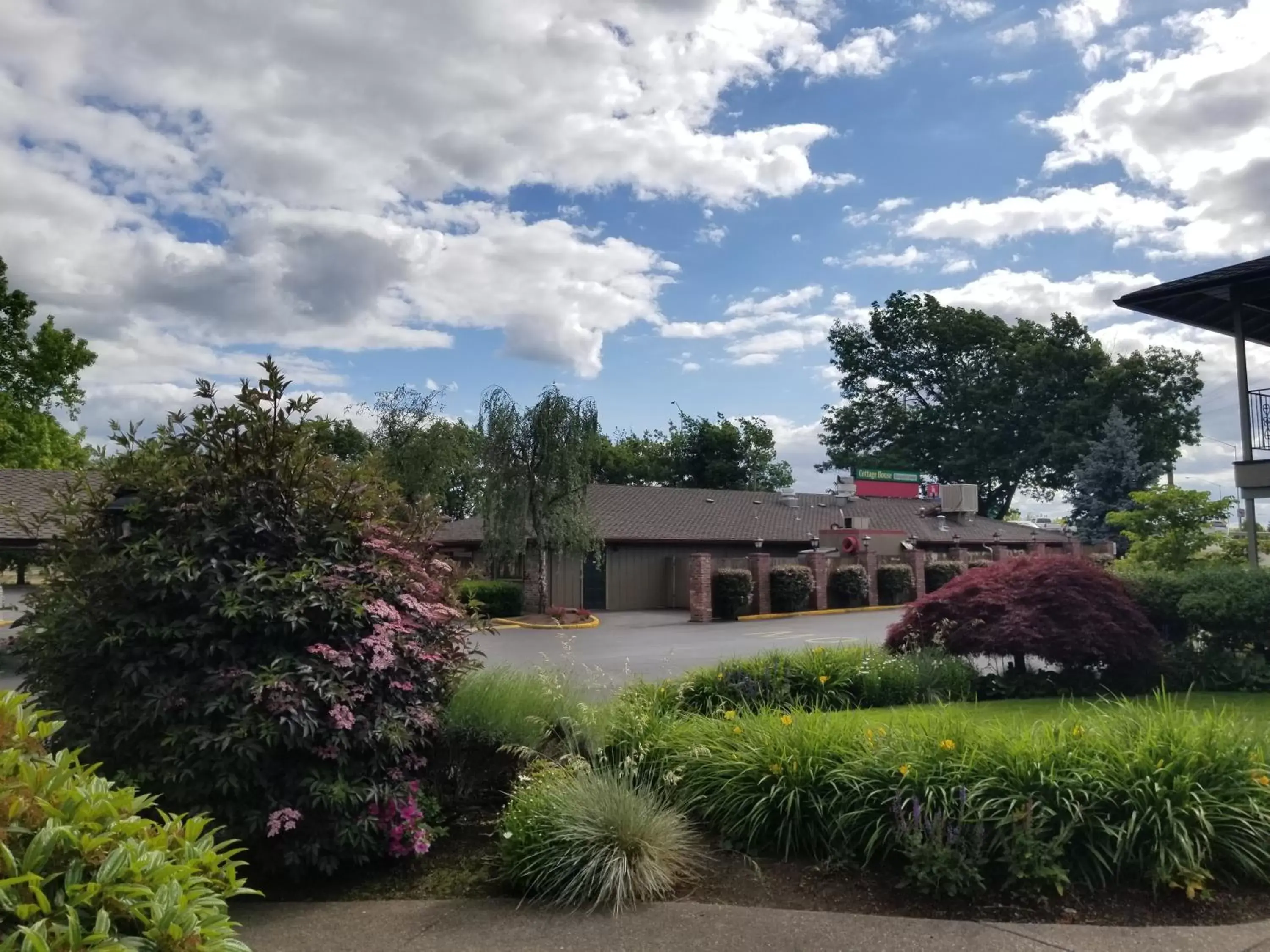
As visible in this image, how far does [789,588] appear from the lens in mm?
29453

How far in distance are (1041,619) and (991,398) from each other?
162 feet

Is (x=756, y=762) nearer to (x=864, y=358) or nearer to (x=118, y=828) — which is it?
(x=118, y=828)

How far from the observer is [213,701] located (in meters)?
5.24

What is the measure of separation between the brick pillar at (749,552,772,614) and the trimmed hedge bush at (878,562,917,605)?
5038mm

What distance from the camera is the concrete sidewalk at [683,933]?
4.37 m

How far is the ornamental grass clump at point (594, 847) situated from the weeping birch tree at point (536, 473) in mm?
21939

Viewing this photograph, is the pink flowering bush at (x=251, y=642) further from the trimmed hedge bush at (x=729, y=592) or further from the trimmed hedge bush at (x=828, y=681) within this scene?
the trimmed hedge bush at (x=729, y=592)

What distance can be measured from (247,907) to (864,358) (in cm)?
5931

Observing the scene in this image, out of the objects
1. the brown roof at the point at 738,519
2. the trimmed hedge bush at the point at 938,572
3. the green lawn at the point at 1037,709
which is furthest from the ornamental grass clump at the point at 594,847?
the trimmed hedge bush at the point at 938,572

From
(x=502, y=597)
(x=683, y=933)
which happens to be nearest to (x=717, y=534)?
(x=502, y=597)

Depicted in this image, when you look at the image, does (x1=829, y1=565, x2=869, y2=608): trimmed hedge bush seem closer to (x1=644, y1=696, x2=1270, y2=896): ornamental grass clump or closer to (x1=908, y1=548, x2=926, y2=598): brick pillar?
(x1=908, y1=548, x2=926, y2=598): brick pillar

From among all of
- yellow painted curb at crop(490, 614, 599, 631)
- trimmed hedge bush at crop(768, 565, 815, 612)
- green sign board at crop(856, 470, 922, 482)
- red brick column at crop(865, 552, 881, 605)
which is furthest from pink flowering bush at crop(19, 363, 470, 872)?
green sign board at crop(856, 470, 922, 482)

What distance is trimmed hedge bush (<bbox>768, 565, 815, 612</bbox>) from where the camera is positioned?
29438 mm

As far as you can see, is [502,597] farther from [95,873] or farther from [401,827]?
[95,873]
